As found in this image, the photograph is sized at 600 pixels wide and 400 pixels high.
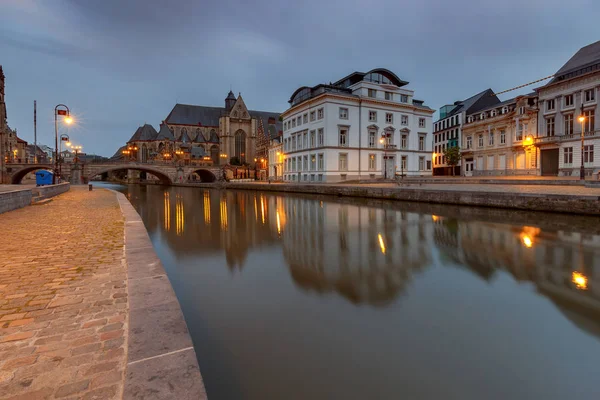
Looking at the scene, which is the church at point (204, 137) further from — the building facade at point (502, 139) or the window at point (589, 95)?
the window at point (589, 95)

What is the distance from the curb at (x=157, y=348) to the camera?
232 cm

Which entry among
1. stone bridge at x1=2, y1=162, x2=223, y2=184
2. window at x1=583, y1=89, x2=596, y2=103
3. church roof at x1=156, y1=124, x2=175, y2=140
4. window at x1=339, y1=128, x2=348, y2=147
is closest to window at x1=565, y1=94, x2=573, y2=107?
window at x1=583, y1=89, x2=596, y2=103

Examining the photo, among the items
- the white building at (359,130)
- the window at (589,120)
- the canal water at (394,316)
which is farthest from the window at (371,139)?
the canal water at (394,316)

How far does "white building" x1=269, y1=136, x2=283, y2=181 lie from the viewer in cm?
5800

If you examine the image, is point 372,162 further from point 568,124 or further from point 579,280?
point 579,280

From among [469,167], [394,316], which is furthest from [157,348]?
[469,167]

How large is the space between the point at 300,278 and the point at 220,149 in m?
87.4

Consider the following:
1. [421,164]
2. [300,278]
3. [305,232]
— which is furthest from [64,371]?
[421,164]

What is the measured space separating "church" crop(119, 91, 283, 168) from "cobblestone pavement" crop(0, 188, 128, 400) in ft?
255

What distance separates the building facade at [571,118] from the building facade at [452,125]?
16.0m

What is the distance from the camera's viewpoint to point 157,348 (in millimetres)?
2826

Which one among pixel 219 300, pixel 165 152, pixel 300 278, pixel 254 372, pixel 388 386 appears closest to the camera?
pixel 388 386

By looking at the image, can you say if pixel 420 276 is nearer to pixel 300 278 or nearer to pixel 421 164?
pixel 300 278

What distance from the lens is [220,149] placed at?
294 feet
